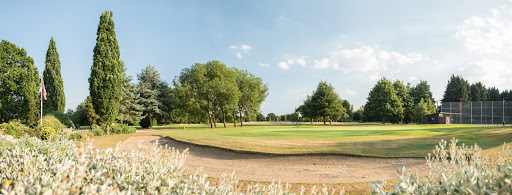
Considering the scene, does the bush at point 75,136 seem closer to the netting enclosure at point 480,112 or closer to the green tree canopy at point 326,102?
the green tree canopy at point 326,102

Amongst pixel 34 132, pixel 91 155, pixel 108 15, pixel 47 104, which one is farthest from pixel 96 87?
pixel 91 155

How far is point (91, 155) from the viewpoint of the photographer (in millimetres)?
4207

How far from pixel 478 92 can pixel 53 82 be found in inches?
4202

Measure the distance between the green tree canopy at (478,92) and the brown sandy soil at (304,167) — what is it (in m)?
91.5

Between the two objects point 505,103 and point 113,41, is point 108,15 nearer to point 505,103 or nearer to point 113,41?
point 113,41

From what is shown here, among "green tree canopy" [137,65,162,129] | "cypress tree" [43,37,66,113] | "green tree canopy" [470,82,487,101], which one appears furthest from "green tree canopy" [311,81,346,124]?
"green tree canopy" [470,82,487,101]

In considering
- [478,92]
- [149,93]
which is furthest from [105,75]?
[478,92]

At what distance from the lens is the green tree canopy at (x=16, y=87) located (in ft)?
104

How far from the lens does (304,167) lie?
10.6 m

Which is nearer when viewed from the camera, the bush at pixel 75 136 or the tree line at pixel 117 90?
the bush at pixel 75 136

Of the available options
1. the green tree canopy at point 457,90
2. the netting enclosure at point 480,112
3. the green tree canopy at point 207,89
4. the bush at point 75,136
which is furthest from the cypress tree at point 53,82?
the green tree canopy at point 457,90

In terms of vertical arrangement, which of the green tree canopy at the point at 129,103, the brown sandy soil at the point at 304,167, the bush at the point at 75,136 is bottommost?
the brown sandy soil at the point at 304,167

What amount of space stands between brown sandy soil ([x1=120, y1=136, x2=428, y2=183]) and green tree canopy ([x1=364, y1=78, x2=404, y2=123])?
46797 millimetres

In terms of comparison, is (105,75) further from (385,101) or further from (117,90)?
(385,101)
